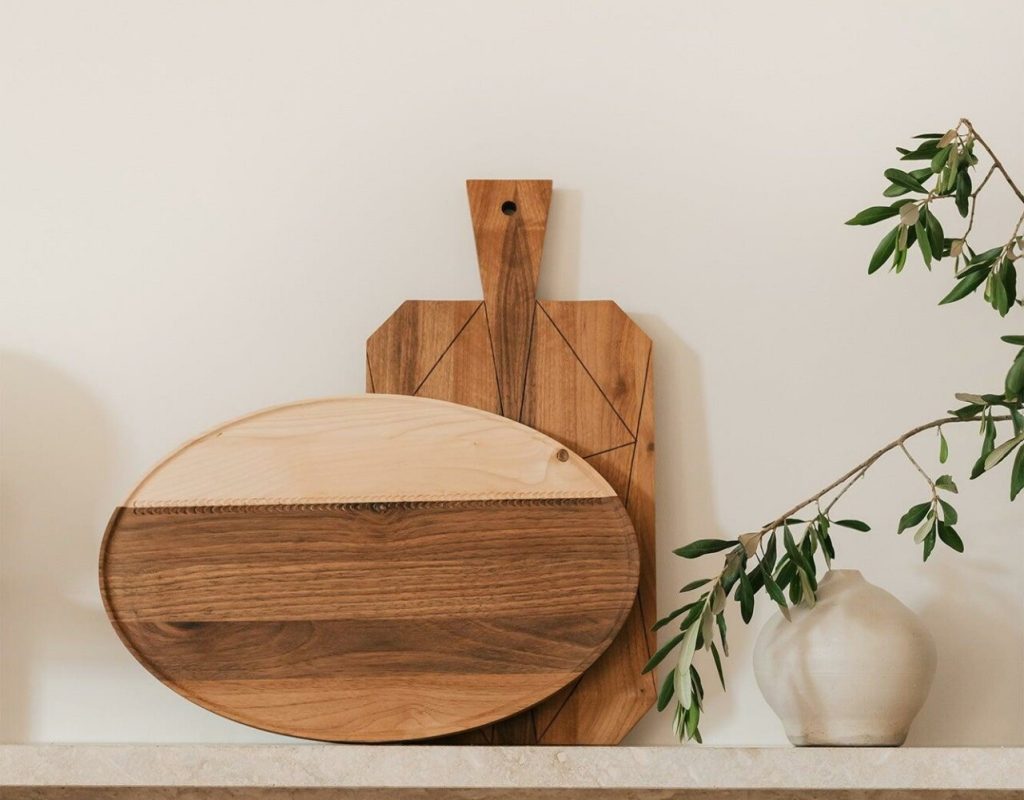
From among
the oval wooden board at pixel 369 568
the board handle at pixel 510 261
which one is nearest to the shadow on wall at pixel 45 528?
the oval wooden board at pixel 369 568

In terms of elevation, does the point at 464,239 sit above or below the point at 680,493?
above

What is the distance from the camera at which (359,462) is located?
3.53ft

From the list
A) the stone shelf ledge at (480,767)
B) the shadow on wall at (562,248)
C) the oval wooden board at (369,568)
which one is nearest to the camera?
the stone shelf ledge at (480,767)

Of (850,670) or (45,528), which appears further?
(45,528)

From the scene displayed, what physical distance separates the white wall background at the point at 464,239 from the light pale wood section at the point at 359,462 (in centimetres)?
10

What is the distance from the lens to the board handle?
3.70 feet

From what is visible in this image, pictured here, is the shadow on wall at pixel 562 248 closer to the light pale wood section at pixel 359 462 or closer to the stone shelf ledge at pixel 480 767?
the light pale wood section at pixel 359 462

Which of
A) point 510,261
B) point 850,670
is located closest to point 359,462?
point 510,261

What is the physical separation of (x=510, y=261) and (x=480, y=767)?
481mm

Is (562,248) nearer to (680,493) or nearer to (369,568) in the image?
(680,493)

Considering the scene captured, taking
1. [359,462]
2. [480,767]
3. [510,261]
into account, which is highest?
[510,261]

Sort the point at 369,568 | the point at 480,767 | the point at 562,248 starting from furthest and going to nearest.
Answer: the point at 562,248 → the point at 369,568 → the point at 480,767

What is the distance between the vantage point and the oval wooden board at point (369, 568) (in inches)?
41.0

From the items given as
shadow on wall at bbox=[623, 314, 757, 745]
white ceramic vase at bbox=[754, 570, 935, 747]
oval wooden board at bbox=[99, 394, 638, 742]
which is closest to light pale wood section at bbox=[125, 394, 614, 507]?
oval wooden board at bbox=[99, 394, 638, 742]
